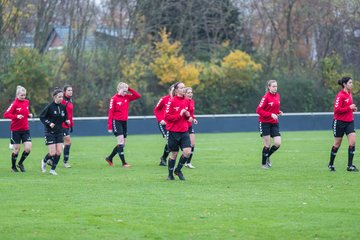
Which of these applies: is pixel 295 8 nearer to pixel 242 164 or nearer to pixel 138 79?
pixel 138 79

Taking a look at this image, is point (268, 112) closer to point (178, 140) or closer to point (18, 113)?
point (178, 140)

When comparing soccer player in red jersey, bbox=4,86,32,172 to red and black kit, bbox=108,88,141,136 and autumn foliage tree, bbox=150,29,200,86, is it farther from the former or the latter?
autumn foliage tree, bbox=150,29,200,86

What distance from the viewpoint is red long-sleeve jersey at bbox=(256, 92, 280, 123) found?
18.1 meters

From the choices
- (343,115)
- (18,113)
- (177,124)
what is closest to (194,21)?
(18,113)

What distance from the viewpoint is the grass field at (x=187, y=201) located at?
9.95 metres

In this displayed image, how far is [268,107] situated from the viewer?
59.6ft

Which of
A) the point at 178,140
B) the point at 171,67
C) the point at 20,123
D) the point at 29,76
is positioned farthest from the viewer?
the point at 171,67

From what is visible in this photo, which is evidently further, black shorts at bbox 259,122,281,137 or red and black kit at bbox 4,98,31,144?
black shorts at bbox 259,122,281,137

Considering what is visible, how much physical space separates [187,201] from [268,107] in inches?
243

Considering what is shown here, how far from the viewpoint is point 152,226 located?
10.2 meters

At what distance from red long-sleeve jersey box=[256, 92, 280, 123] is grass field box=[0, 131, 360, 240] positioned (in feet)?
3.71

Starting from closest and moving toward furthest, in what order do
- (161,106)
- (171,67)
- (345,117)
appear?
(345,117)
(161,106)
(171,67)

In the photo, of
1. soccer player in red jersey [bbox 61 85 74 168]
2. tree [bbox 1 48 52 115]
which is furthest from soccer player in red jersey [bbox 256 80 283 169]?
tree [bbox 1 48 52 115]

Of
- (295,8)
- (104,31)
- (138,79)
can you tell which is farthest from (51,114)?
(295,8)
